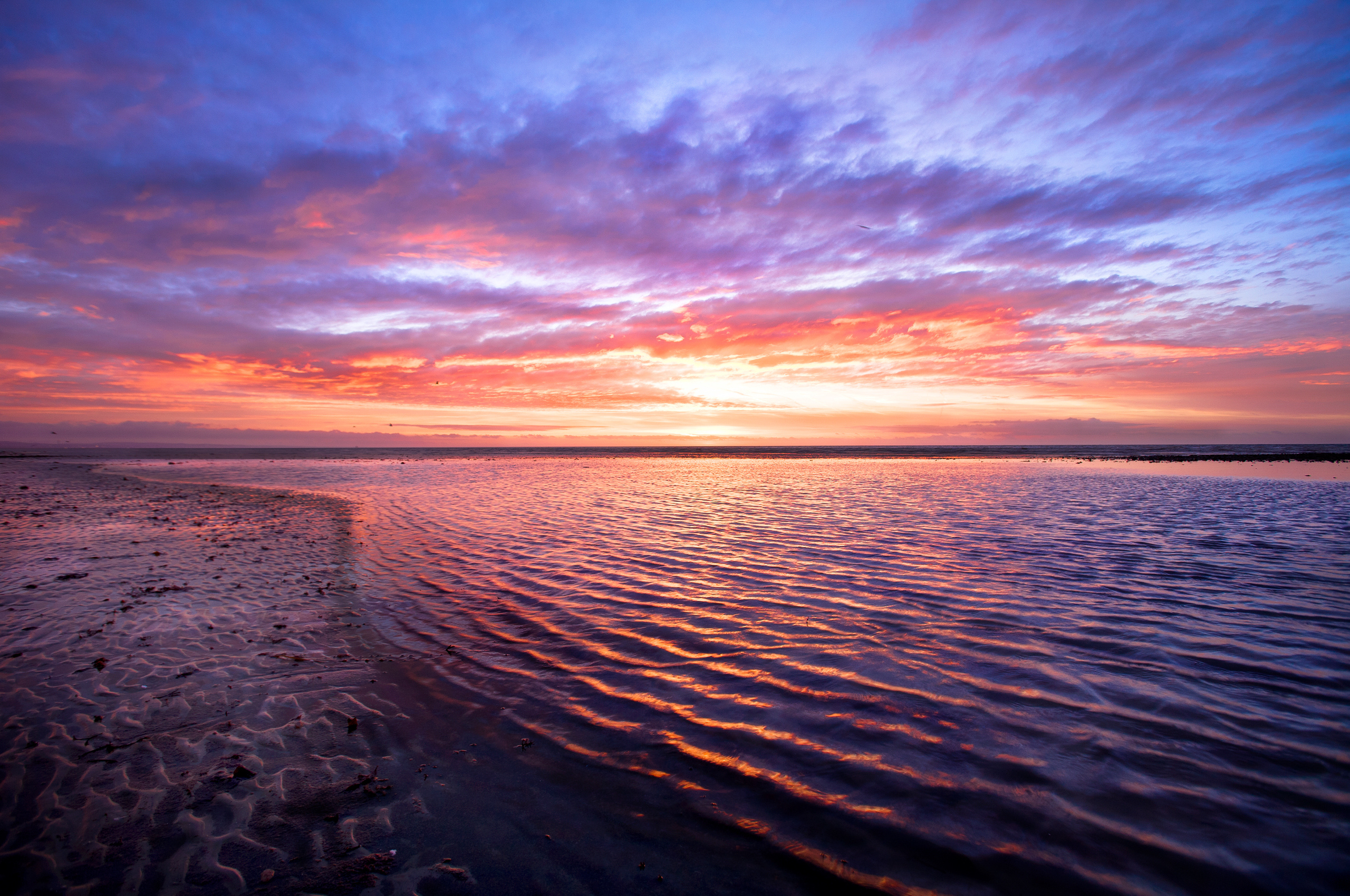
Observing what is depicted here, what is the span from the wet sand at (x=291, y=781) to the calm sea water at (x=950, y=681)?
404 millimetres

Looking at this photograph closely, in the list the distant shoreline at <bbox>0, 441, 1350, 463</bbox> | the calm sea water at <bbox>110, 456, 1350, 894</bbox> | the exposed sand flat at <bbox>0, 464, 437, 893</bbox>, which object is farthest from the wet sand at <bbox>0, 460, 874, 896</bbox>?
the distant shoreline at <bbox>0, 441, 1350, 463</bbox>

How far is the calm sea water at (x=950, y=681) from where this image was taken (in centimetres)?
412

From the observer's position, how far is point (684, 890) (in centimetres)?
373

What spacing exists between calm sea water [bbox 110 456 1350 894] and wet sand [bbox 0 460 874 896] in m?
0.40

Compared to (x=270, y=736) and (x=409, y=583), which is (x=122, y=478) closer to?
(x=409, y=583)

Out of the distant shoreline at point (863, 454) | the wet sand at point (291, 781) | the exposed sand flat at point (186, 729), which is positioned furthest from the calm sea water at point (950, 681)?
the distant shoreline at point (863, 454)

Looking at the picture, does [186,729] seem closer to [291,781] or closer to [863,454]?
[291,781]

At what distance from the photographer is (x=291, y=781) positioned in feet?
16.4

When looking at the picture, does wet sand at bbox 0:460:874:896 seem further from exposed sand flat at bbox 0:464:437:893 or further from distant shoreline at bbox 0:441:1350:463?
distant shoreline at bbox 0:441:1350:463

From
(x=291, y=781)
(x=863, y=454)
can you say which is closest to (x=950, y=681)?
(x=291, y=781)

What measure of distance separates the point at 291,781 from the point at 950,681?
7.04 meters

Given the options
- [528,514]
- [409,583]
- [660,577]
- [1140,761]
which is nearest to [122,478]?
[528,514]

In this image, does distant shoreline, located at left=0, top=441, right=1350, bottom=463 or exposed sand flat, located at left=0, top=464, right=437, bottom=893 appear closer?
exposed sand flat, located at left=0, top=464, right=437, bottom=893

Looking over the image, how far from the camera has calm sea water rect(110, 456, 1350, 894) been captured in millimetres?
4121
